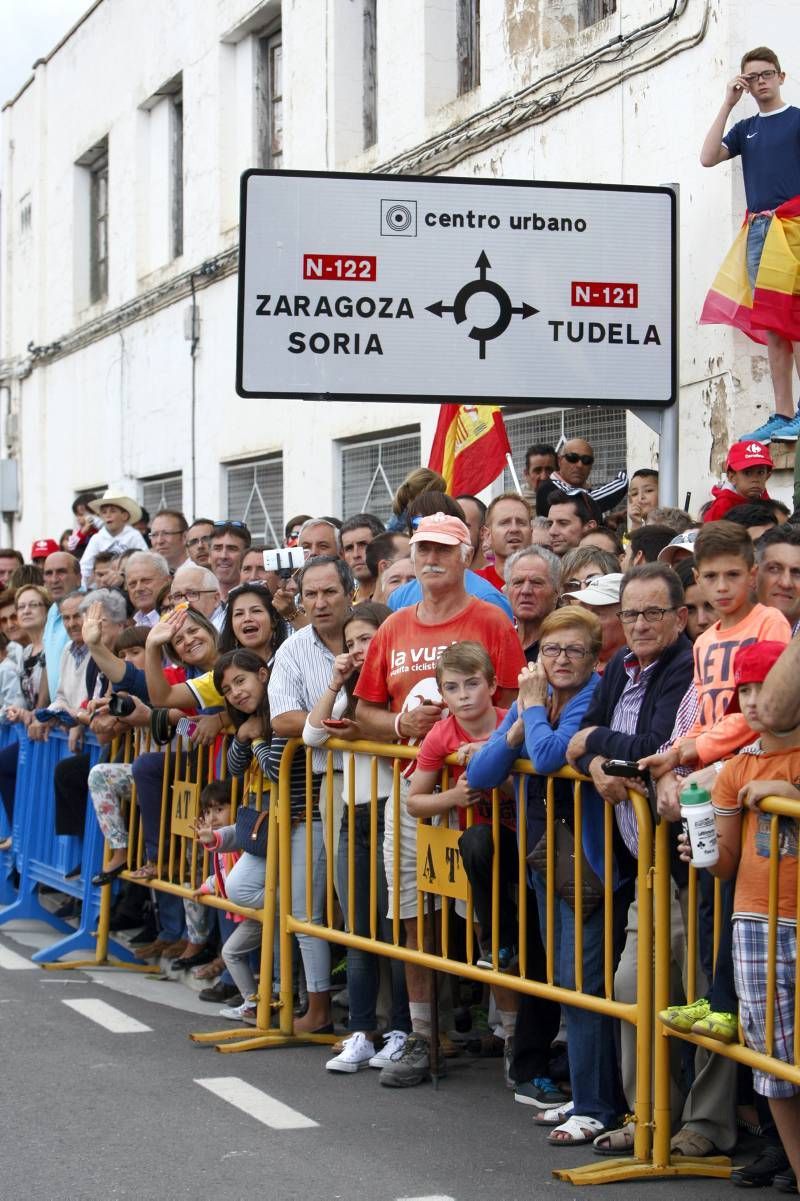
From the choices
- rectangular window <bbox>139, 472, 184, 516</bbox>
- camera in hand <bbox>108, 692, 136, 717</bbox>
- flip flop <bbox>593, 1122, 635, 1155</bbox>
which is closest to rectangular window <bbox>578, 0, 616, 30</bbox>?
camera in hand <bbox>108, 692, 136, 717</bbox>

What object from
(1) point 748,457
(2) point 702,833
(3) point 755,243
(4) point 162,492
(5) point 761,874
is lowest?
(5) point 761,874

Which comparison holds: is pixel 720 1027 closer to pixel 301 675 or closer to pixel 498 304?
pixel 301 675

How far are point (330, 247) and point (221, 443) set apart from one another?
1128 cm

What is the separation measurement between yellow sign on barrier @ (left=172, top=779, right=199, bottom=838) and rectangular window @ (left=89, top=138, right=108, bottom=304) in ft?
53.7

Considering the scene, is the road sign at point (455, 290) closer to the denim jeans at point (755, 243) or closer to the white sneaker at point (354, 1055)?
the denim jeans at point (755, 243)

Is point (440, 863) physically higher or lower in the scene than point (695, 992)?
higher

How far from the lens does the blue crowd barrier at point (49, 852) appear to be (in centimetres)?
958

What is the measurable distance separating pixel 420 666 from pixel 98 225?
18.9 m

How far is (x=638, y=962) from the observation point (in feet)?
18.6

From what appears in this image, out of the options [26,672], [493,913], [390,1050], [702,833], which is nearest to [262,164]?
[26,672]

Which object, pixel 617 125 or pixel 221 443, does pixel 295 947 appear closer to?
pixel 617 125

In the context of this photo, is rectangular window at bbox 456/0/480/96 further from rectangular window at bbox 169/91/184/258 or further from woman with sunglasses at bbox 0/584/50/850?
rectangular window at bbox 169/91/184/258

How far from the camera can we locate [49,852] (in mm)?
10344

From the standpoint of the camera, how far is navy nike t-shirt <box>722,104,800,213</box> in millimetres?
9805
